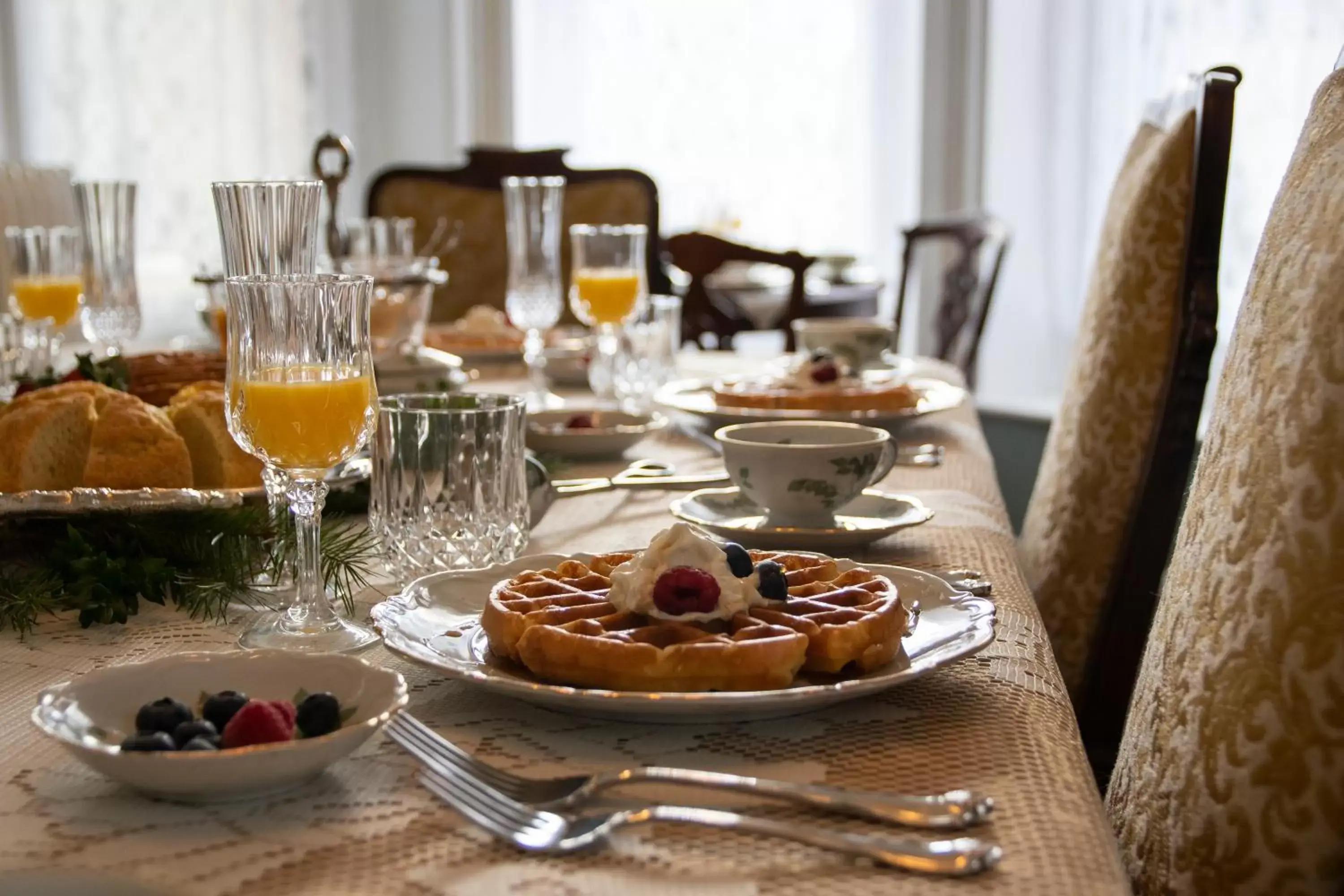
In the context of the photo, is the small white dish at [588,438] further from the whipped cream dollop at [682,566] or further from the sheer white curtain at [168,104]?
the sheer white curtain at [168,104]

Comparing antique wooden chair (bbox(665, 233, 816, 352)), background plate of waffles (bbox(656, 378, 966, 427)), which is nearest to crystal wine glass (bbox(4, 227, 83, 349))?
background plate of waffles (bbox(656, 378, 966, 427))

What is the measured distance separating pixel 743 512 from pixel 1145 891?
0.53 meters

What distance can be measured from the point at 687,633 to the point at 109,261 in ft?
4.67

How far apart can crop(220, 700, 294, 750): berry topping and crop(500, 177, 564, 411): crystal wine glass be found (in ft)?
5.09

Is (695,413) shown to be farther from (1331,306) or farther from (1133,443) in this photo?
(1331,306)

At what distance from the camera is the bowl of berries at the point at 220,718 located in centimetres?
68

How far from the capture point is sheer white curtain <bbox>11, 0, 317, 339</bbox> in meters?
4.71

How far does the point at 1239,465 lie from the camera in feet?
3.17

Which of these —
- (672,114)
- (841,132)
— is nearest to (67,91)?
(672,114)

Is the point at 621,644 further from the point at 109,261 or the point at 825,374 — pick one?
the point at 109,261

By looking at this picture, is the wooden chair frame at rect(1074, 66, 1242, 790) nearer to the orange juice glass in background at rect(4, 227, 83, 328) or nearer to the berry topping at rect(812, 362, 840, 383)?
the berry topping at rect(812, 362, 840, 383)

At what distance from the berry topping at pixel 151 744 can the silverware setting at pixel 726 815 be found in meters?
0.12

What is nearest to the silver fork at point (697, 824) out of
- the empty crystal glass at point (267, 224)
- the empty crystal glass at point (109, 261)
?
the empty crystal glass at point (267, 224)

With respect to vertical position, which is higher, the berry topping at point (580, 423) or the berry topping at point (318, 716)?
the berry topping at point (318, 716)
